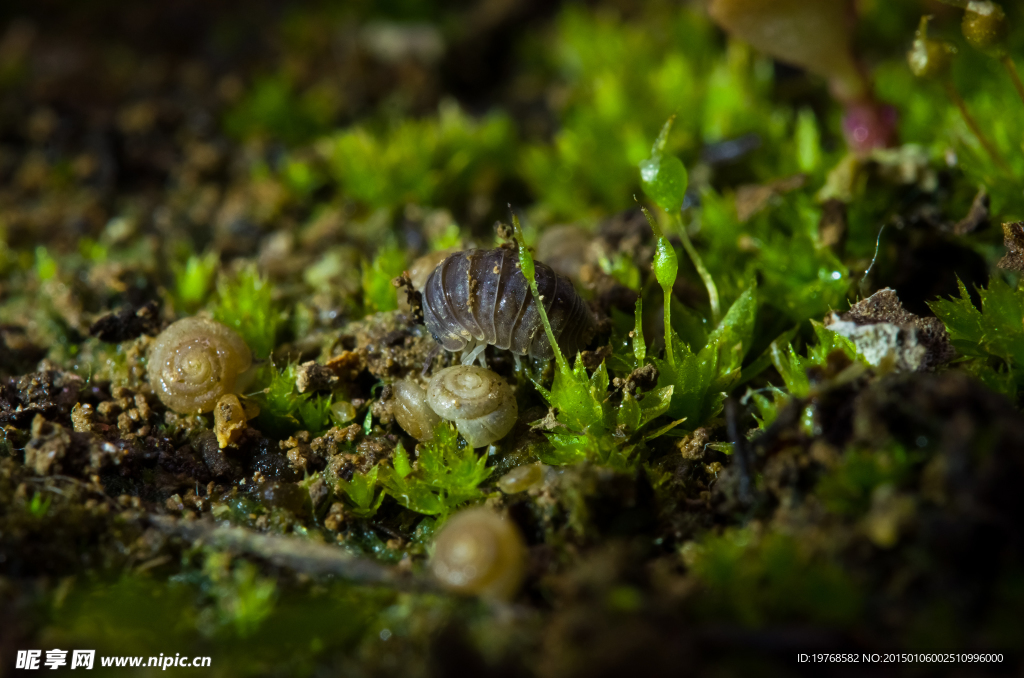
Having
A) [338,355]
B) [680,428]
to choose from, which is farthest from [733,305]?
[338,355]

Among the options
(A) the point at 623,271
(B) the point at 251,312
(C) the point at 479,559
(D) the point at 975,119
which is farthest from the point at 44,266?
(D) the point at 975,119

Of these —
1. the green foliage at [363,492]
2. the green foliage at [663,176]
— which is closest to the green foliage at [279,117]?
the green foliage at [663,176]

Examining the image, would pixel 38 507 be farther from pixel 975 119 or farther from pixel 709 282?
pixel 975 119

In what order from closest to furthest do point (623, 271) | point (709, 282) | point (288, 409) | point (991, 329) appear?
point (991, 329) < point (288, 409) < point (709, 282) < point (623, 271)

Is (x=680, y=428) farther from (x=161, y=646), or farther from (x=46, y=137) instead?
(x=46, y=137)

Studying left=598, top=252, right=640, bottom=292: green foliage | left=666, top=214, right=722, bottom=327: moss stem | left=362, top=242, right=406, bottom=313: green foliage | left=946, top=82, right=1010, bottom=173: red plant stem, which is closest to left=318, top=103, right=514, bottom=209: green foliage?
left=362, top=242, right=406, bottom=313: green foliage
